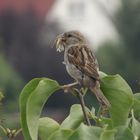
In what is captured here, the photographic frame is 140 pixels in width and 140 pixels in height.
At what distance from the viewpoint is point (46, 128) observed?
90.7 inches

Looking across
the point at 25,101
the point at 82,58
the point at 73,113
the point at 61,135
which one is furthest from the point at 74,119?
the point at 82,58

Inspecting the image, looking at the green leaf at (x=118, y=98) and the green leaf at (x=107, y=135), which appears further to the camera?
the green leaf at (x=118, y=98)

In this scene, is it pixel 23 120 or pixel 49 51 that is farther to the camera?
pixel 49 51

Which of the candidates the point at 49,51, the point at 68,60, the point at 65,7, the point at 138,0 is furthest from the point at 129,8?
the point at 68,60

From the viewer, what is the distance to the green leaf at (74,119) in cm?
229

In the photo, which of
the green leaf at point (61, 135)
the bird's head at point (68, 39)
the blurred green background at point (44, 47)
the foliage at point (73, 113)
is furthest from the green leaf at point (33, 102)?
the blurred green background at point (44, 47)

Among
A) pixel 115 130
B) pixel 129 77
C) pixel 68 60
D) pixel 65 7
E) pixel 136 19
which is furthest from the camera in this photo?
pixel 65 7

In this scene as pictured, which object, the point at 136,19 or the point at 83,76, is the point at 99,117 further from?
the point at 136,19

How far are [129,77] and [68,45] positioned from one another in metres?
34.2

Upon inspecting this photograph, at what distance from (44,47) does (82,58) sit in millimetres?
42808

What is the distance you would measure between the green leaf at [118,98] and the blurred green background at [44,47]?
3272 cm

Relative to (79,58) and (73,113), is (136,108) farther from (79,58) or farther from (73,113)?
(79,58)

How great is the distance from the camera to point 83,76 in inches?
145

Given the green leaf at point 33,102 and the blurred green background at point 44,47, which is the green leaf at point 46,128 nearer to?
the green leaf at point 33,102
